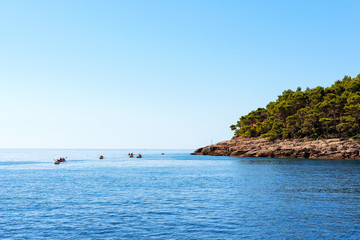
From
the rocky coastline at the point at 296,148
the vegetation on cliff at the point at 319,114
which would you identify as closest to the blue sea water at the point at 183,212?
the rocky coastline at the point at 296,148

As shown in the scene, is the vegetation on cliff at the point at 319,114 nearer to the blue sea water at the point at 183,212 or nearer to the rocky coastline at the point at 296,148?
the rocky coastline at the point at 296,148

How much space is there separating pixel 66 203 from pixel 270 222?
23920 millimetres

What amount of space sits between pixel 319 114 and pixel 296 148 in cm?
1620

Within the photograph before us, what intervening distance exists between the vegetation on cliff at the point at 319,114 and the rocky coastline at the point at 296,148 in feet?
15.7

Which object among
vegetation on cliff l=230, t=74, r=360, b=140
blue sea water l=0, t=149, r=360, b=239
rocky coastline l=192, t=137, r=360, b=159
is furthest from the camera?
vegetation on cliff l=230, t=74, r=360, b=140

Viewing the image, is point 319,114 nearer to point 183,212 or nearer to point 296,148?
point 296,148

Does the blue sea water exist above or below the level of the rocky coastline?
below

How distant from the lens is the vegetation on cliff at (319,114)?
4500 inches

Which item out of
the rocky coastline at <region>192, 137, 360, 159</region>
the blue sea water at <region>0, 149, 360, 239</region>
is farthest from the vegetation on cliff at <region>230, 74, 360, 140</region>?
the blue sea water at <region>0, 149, 360, 239</region>

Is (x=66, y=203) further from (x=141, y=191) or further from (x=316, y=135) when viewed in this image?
(x=316, y=135)

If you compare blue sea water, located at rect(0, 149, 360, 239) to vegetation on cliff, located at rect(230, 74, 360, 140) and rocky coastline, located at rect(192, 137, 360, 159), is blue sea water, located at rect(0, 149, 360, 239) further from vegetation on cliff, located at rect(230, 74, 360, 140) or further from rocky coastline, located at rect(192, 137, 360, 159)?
vegetation on cliff, located at rect(230, 74, 360, 140)

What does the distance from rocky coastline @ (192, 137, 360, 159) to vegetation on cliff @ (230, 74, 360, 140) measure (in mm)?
4795

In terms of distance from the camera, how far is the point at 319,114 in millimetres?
122125

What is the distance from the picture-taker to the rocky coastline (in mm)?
108562
